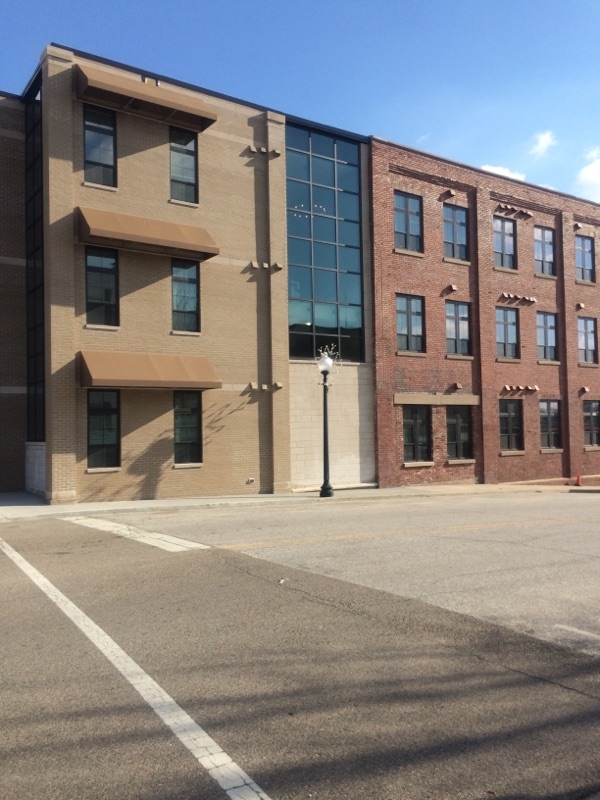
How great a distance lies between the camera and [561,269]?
3203 cm

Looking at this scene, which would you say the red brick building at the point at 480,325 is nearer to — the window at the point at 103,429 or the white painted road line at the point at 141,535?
the window at the point at 103,429

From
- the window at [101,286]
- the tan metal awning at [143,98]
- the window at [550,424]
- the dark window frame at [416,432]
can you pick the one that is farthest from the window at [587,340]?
the window at [101,286]

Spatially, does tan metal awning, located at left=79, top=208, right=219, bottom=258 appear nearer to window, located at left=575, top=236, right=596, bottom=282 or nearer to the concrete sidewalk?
the concrete sidewalk

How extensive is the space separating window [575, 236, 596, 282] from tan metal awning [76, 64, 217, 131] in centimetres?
1940

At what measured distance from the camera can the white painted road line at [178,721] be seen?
3.63m

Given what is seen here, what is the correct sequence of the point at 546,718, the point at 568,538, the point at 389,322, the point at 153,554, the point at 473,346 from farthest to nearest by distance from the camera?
→ 1. the point at 473,346
2. the point at 389,322
3. the point at 568,538
4. the point at 153,554
5. the point at 546,718

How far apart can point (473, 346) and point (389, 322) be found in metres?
4.56

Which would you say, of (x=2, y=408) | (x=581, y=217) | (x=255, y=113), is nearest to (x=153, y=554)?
(x=2, y=408)

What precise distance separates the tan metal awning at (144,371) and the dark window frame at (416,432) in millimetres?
8587

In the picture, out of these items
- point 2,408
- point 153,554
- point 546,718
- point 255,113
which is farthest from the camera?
point 255,113

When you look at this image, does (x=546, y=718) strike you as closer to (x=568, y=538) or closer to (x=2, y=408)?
(x=568, y=538)

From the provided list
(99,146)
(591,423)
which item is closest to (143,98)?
(99,146)

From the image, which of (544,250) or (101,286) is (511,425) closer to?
(544,250)

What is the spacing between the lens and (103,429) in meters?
20.1
